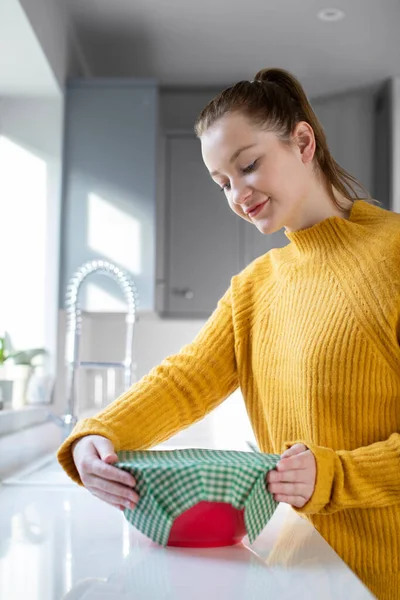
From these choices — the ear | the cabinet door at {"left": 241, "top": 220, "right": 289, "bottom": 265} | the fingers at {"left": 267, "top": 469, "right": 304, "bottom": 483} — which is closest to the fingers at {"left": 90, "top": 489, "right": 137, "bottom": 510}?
the fingers at {"left": 267, "top": 469, "right": 304, "bottom": 483}

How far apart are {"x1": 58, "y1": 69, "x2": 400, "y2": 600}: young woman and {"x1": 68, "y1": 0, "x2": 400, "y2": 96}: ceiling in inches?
77.6

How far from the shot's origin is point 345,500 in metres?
0.85

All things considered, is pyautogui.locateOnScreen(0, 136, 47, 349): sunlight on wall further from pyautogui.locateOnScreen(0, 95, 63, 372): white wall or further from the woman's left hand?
the woman's left hand

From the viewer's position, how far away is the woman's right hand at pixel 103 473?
2.65 feet

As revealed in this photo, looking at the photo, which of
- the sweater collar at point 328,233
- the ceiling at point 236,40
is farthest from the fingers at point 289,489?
the ceiling at point 236,40

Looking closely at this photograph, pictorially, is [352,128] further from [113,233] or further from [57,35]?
[57,35]

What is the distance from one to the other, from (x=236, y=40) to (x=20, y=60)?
0.94 meters

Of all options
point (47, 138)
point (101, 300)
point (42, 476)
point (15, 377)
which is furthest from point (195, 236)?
point (42, 476)

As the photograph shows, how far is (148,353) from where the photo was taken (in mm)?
3645

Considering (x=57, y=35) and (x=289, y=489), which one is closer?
(x=289, y=489)

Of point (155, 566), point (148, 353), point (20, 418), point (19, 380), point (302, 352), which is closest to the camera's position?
point (155, 566)

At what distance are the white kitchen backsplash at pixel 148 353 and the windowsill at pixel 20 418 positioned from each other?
0.87 meters

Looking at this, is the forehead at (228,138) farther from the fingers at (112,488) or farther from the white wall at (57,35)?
the white wall at (57,35)

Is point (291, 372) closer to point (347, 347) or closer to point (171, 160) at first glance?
point (347, 347)
